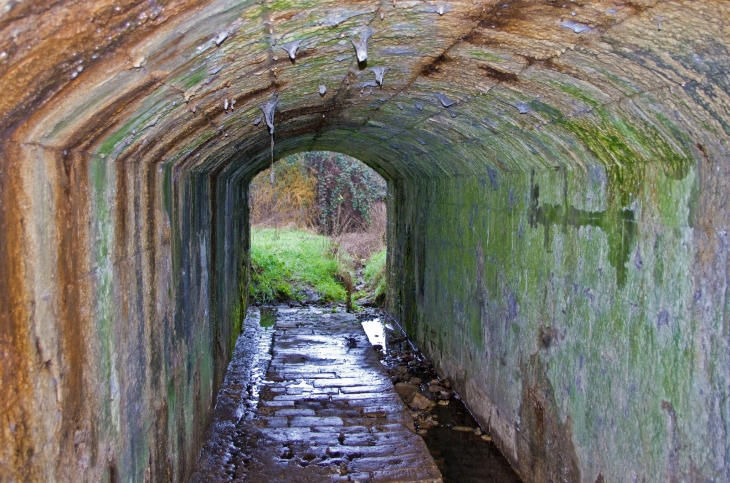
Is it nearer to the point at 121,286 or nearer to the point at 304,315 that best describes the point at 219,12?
the point at 121,286

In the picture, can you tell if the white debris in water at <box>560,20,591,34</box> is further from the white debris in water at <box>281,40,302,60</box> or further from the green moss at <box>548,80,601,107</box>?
the white debris in water at <box>281,40,302,60</box>

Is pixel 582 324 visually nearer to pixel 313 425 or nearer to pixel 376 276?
pixel 313 425

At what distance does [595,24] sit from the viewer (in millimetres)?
2590

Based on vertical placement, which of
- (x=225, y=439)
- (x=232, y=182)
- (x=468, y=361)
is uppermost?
(x=232, y=182)

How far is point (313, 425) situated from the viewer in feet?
22.8

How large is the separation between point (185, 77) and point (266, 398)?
18.7ft

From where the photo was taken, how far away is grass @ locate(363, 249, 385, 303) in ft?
46.9

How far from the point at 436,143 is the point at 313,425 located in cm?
340

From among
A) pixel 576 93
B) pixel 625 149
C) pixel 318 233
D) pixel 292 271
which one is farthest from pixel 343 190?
pixel 576 93

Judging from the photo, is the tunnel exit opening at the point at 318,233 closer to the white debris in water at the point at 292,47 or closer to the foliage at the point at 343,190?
the foliage at the point at 343,190

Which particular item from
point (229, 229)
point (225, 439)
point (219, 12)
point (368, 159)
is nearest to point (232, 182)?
point (229, 229)

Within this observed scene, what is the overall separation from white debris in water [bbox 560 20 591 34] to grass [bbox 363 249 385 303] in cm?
1172

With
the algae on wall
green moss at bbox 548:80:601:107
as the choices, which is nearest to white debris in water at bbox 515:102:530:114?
green moss at bbox 548:80:601:107

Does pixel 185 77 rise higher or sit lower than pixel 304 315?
higher
